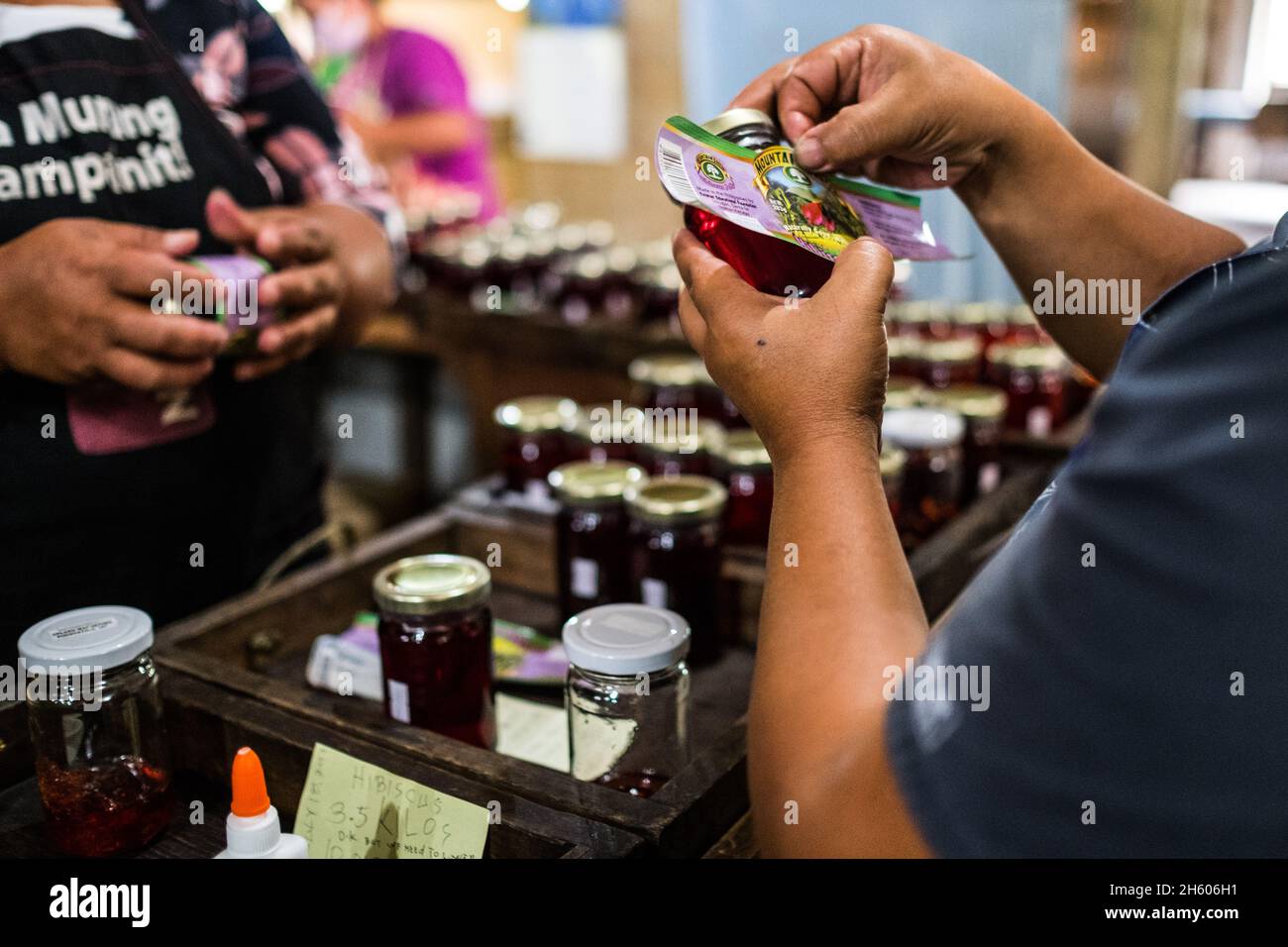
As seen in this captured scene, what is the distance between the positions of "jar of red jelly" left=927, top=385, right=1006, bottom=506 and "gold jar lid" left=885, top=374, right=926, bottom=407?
0.02m

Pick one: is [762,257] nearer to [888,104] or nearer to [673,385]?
[888,104]

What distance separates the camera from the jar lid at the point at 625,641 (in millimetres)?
917

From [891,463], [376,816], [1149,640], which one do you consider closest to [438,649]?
[376,816]

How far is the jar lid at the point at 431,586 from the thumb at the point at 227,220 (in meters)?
0.50

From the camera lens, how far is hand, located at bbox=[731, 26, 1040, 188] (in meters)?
0.98

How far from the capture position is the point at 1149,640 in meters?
0.50

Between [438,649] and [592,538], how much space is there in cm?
31

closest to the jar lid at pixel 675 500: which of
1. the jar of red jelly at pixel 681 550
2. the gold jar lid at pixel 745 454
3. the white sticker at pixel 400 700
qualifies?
the jar of red jelly at pixel 681 550

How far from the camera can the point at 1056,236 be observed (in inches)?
42.9

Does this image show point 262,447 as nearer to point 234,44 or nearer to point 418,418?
point 234,44

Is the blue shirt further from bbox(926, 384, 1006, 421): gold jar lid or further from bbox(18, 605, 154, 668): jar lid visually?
bbox(926, 384, 1006, 421): gold jar lid

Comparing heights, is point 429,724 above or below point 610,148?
below
